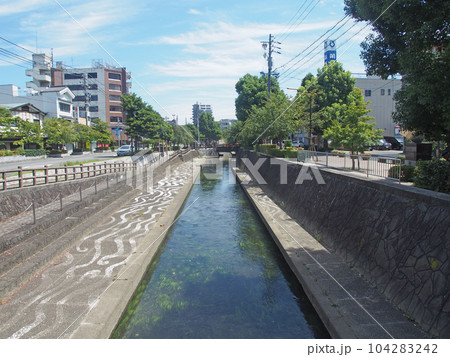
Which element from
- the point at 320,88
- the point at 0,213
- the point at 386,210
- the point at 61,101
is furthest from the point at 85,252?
the point at 61,101

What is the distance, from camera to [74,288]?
25.8ft

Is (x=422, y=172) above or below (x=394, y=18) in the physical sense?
below

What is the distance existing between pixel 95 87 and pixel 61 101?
27198mm

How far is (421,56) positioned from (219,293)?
7917 mm

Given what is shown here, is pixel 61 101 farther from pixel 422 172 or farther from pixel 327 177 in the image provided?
pixel 422 172

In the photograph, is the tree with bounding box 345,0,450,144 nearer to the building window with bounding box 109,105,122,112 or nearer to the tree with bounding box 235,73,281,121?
the tree with bounding box 235,73,281,121

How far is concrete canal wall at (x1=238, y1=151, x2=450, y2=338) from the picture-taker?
571cm

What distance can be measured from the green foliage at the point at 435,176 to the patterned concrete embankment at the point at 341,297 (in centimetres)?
315

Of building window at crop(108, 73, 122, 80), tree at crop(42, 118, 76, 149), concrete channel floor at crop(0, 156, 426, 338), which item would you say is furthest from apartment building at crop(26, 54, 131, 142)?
concrete channel floor at crop(0, 156, 426, 338)

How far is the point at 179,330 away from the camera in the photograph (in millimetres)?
7230

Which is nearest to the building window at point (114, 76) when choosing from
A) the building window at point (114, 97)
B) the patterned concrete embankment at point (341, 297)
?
the building window at point (114, 97)

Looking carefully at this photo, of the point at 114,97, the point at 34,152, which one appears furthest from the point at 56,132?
the point at 114,97

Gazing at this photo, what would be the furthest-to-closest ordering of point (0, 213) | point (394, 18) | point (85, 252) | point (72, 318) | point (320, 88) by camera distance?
point (320, 88) < point (0, 213) < point (85, 252) < point (394, 18) < point (72, 318)

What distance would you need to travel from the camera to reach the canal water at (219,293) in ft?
24.0
